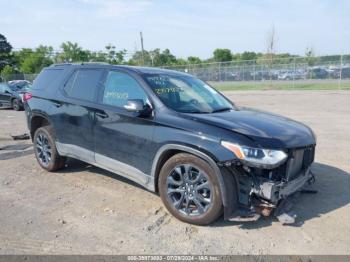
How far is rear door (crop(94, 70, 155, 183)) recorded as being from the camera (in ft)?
15.2

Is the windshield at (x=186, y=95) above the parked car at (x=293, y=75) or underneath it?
above

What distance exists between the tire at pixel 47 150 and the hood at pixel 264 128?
2.84m

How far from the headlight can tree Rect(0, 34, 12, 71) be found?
70.7 metres

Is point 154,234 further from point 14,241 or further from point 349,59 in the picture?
point 349,59

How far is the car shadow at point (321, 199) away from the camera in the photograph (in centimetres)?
432

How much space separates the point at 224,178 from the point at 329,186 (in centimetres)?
240

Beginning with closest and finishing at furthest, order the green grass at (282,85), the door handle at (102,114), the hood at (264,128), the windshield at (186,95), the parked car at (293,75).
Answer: the hood at (264,128) → the windshield at (186,95) → the door handle at (102,114) → the green grass at (282,85) → the parked car at (293,75)

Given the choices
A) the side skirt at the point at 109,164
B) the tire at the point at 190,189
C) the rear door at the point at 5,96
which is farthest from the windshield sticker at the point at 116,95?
the rear door at the point at 5,96

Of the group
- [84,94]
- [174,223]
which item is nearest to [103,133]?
[84,94]

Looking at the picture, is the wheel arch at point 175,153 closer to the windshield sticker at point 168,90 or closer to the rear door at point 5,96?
the windshield sticker at point 168,90

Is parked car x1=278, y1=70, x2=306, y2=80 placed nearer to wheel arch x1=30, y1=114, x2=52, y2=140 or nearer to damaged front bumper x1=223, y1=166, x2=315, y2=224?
wheel arch x1=30, y1=114, x2=52, y2=140

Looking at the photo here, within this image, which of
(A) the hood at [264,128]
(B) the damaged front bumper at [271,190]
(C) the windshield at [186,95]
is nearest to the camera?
(B) the damaged front bumper at [271,190]

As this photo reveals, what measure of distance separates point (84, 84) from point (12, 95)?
14.1m

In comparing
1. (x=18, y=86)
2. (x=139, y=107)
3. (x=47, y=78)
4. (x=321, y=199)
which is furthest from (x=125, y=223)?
(x=18, y=86)
